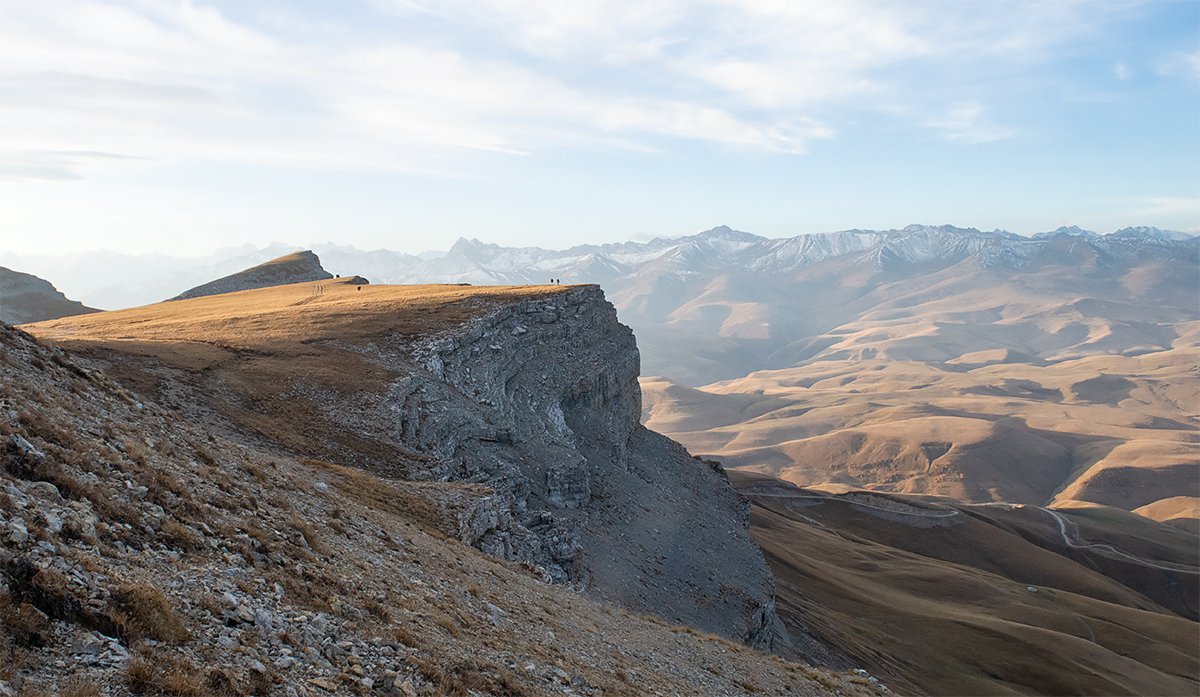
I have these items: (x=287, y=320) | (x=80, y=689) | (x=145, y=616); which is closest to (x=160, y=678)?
(x=80, y=689)

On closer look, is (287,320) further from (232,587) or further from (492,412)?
(232,587)

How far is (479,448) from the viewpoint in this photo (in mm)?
48781

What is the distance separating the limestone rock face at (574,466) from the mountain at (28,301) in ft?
399

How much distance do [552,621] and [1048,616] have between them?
106 meters

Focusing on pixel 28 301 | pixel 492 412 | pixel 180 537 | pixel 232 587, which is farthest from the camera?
pixel 28 301

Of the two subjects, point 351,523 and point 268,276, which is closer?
point 351,523

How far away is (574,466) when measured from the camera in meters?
56.1

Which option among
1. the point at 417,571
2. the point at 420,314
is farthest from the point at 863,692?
the point at 420,314

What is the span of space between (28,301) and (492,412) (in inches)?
5792

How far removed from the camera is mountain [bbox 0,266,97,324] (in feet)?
461

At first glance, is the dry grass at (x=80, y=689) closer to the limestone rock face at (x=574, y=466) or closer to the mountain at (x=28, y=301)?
the limestone rock face at (x=574, y=466)

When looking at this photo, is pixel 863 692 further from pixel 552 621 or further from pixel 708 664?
pixel 552 621

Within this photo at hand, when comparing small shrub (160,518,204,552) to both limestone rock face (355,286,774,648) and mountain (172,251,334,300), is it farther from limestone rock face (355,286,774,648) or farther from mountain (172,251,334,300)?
mountain (172,251,334,300)

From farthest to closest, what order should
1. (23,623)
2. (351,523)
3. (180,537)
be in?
(351,523)
(180,537)
(23,623)
